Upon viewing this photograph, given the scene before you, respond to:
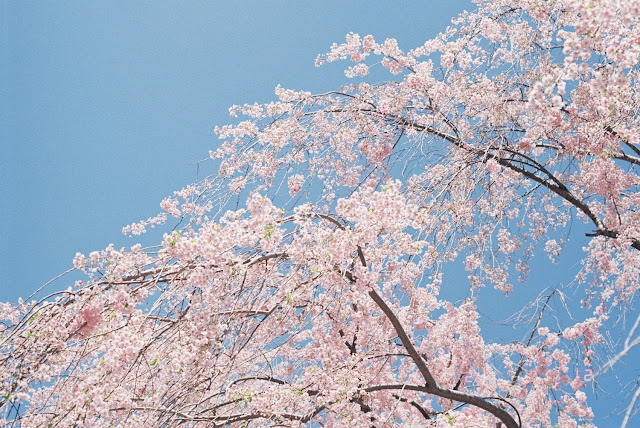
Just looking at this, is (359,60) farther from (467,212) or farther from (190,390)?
(190,390)

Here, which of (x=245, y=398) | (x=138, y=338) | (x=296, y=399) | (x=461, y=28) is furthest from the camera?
(x=461, y=28)

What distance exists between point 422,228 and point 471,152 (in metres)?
1.48

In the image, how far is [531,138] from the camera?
210 inches

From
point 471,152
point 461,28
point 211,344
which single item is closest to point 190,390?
point 211,344

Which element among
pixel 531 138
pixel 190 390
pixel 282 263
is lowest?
pixel 190 390

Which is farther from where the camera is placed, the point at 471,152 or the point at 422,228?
the point at 471,152

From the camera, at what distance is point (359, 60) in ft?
20.4

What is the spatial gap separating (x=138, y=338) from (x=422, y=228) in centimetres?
214

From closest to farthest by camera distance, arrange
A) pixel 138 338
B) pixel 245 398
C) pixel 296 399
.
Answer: pixel 138 338 → pixel 245 398 → pixel 296 399

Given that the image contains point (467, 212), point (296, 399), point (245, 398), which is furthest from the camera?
point (467, 212)

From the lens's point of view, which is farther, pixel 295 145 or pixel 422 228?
pixel 295 145

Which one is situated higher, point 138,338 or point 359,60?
point 359,60

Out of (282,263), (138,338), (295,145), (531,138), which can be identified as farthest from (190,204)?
(531,138)

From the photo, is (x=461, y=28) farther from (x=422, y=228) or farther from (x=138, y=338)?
(x=138, y=338)
